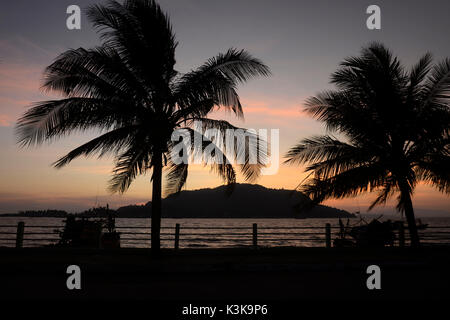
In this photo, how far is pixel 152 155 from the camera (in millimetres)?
10852

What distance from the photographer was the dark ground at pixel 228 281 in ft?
20.3

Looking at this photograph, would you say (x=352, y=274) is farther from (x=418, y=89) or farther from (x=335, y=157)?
(x=418, y=89)

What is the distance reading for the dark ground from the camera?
6184 millimetres

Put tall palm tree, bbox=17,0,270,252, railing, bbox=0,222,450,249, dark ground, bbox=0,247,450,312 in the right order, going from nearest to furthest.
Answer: dark ground, bbox=0,247,450,312
tall palm tree, bbox=17,0,270,252
railing, bbox=0,222,450,249

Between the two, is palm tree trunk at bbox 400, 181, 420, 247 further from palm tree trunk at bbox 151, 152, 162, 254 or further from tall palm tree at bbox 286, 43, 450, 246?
palm tree trunk at bbox 151, 152, 162, 254

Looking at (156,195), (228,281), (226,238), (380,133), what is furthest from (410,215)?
(226,238)

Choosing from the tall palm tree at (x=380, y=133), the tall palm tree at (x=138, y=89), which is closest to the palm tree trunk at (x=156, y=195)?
the tall palm tree at (x=138, y=89)

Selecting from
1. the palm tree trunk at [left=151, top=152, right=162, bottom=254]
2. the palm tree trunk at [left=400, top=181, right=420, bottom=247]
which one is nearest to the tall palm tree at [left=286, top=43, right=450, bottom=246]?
A: the palm tree trunk at [left=400, top=181, right=420, bottom=247]

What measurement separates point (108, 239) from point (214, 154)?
13620 mm

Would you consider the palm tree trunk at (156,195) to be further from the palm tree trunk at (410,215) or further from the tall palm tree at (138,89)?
the palm tree trunk at (410,215)

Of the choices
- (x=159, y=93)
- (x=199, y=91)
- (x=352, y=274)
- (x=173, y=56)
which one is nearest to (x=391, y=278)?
(x=352, y=274)

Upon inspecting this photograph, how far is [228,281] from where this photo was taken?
309 inches

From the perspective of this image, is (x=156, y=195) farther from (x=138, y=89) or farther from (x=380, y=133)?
(x=380, y=133)

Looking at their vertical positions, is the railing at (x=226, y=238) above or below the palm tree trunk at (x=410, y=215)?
below
